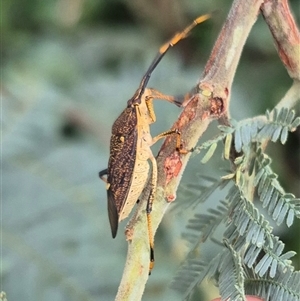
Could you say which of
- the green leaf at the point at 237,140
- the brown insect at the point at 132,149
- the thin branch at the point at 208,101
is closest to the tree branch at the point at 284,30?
the thin branch at the point at 208,101

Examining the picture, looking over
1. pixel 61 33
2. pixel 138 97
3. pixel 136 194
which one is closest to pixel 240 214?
pixel 136 194

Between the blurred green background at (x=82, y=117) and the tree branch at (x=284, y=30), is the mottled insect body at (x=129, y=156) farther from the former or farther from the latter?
the tree branch at (x=284, y=30)

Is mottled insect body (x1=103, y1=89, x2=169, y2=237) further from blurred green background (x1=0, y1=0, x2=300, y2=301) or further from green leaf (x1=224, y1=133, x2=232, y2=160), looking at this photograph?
green leaf (x1=224, y1=133, x2=232, y2=160)

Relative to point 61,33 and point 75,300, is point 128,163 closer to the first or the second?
point 75,300

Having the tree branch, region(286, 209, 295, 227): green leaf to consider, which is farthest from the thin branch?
region(286, 209, 295, 227): green leaf

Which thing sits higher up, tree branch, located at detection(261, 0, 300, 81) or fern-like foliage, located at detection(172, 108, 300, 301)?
tree branch, located at detection(261, 0, 300, 81)

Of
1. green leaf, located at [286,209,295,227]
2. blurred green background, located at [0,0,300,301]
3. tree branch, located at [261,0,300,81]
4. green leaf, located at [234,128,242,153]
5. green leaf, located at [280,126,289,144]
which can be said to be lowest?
green leaf, located at [286,209,295,227]
